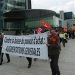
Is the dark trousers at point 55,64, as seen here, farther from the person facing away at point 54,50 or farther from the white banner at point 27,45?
the white banner at point 27,45

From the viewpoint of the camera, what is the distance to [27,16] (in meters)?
88.2

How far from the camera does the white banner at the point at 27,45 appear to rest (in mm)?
10622

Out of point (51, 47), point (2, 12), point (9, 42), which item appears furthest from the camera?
point (2, 12)

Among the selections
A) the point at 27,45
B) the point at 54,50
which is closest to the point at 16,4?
the point at 27,45

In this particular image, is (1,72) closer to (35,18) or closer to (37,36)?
(37,36)

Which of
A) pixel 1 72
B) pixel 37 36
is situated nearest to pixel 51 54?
pixel 37 36

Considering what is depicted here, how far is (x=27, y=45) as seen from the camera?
12.1 meters

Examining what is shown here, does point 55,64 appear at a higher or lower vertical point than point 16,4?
lower

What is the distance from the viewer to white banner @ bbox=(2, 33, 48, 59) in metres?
10.6

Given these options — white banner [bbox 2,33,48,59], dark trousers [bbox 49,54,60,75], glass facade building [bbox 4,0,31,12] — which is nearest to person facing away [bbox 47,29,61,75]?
dark trousers [bbox 49,54,60,75]

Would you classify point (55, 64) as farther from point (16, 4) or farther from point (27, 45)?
point (16, 4)

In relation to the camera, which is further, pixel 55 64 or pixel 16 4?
pixel 16 4

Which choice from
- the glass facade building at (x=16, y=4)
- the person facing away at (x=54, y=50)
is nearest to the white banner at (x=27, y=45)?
the person facing away at (x=54, y=50)

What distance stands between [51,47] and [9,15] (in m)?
74.1
